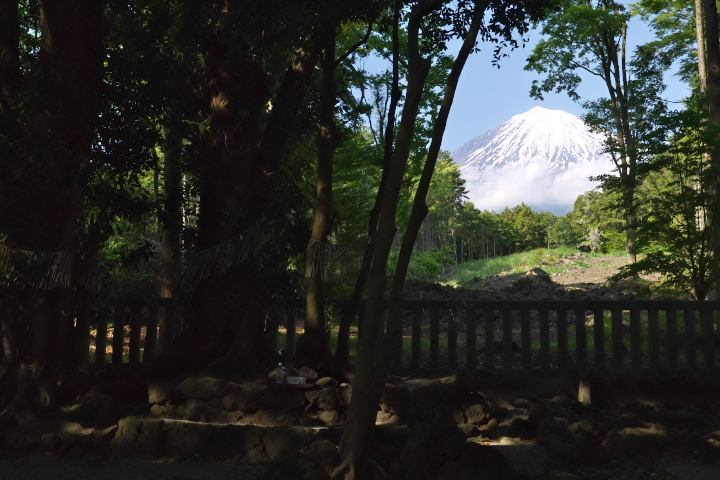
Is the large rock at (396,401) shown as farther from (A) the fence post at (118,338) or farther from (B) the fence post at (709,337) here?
(B) the fence post at (709,337)

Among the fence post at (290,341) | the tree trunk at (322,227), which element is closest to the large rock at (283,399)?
the tree trunk at (322,227)

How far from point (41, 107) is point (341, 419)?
4.50 m

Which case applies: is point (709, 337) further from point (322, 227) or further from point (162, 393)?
point (162, 393)

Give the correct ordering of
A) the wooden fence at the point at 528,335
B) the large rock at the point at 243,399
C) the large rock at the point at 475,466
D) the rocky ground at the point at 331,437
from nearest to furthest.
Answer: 1. the large rock at the point at 475,466
2. the rocky ground at the point at 331,437
3. the large rock at the point at 243,399
4. the wooden fence at the point at 528,335

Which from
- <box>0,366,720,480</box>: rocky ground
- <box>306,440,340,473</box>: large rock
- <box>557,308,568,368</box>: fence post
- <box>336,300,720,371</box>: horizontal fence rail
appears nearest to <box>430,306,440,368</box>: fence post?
<box>336,300,720,371</box>: horizontal fence rail

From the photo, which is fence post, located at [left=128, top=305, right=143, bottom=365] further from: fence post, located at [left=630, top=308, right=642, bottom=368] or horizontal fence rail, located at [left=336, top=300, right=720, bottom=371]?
fence post, located at [left=630, top=308, right=642, bottom=368]

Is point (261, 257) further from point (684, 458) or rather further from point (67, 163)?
point (684, 458)

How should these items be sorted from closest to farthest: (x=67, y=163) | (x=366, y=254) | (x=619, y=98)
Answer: (x=67, y=163) → (x=366, y=254) → (x=619, y=98)

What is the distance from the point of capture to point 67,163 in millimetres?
6910

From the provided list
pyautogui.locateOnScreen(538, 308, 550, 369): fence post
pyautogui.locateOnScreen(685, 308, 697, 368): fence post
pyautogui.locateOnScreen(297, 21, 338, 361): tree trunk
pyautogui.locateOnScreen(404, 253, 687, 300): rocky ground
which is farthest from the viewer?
pyautogui.locateOnScreen(404, 253, 687, 300): rocky ground

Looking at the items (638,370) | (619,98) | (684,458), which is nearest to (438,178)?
(619,98)

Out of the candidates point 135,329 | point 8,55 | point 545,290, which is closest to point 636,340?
point 135,329

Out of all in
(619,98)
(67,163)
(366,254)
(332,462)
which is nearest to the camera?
(332,462)

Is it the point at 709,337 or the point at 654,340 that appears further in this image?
the point at 709,337
